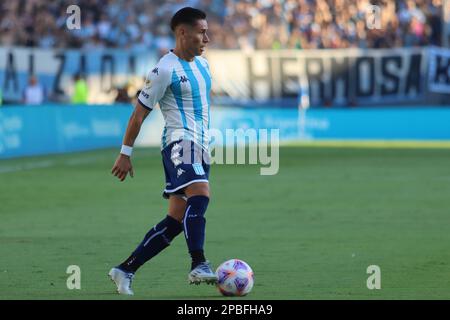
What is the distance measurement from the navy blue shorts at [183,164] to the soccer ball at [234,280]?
71 centimetres

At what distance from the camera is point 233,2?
40.0 m

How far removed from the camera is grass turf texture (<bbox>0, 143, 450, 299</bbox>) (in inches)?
379

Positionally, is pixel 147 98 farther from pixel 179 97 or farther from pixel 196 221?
pixel 196 221

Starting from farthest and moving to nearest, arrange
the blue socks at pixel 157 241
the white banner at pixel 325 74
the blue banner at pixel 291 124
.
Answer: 1. the white banner at pixel 325 74
2. the blue banner at pixel 291 124
3. the blue socks at pixel 157 241

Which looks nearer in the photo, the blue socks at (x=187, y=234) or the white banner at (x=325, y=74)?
the blue socks at (x=187, y=234)

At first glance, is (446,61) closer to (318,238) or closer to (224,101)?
(224,101)

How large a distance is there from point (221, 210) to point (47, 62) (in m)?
21.0

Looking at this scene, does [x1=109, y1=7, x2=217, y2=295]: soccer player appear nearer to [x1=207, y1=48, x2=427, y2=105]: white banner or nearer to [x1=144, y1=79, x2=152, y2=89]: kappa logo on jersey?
[x1=144, y1=79, x2=152, y2=89]: kappa logo on jersey

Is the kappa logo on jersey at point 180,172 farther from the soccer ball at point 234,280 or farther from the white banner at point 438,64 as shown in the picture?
the white banner at point 438,64

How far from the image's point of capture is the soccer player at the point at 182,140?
29.7ft

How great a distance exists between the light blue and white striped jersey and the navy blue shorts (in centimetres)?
5

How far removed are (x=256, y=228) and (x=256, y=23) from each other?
85.9 ft

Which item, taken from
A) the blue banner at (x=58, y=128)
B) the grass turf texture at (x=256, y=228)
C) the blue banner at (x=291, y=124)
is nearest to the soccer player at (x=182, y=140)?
the grass turf texture at (x=256, y=228)
